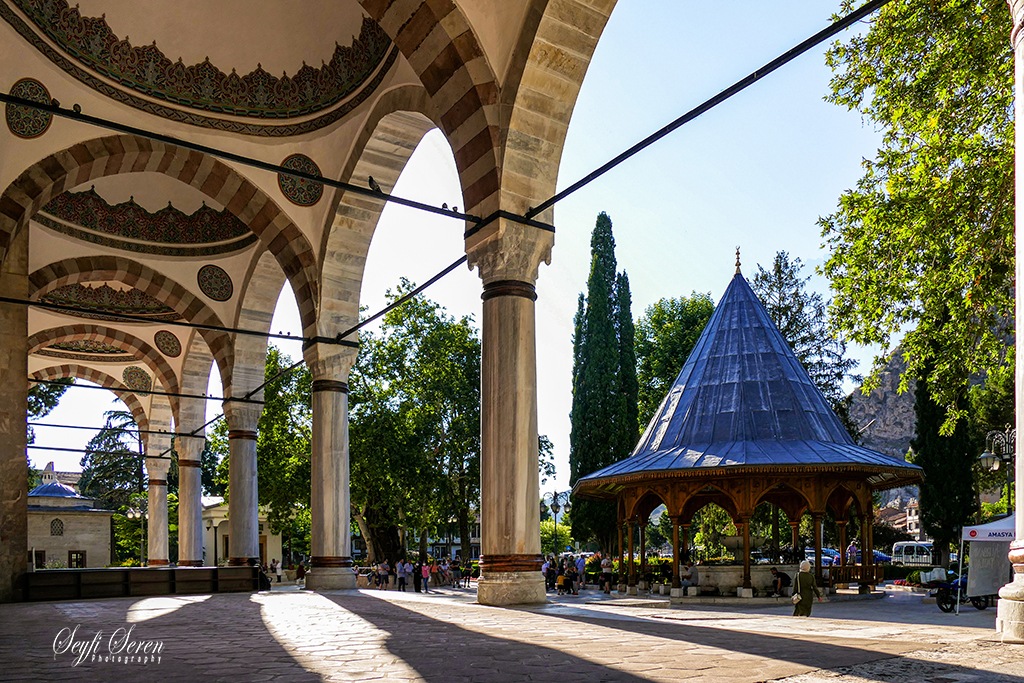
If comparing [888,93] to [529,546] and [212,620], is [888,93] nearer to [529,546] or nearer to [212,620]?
[529,546]

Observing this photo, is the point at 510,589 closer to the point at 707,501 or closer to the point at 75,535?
the point at 707,501

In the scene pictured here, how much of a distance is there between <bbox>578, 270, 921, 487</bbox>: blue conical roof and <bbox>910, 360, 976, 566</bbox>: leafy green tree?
7800 mm

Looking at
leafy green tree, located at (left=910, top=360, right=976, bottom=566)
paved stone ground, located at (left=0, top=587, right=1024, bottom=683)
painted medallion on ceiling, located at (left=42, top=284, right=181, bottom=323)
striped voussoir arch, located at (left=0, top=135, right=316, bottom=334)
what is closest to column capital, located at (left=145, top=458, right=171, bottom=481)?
painted medallion on ceiling, located at (left=42, top=284, right=181, bottom=323)

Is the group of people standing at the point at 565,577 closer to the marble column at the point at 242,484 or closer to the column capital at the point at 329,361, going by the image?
the marble column at the point at 242,484

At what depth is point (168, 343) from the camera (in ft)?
66.3

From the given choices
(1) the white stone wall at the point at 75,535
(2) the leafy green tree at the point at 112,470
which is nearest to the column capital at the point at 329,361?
(1) the white stone wall at the point at 75,535

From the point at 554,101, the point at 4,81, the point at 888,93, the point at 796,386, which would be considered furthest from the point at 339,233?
the point at 796,386

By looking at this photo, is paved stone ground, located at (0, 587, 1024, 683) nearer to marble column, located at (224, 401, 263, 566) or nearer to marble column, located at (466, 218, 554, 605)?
marble column, located at (466, 218, 554, 605)

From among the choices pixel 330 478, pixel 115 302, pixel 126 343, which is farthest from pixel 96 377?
pixel 330 478

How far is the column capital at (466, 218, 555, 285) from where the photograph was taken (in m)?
8.28

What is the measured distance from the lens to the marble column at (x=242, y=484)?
15.8m

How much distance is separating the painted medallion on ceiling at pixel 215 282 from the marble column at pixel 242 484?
2.14 meters

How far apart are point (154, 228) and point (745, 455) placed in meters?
11.8

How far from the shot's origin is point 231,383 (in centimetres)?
1645
